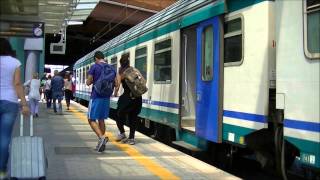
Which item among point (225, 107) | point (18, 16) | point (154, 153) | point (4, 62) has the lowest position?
point (154, 153)

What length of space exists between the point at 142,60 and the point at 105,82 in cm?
535

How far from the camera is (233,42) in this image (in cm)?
852

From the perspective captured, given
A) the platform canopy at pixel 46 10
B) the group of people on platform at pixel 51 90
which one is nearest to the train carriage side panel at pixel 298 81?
the platform canopy at pixel 46 10

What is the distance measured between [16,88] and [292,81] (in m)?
3.21

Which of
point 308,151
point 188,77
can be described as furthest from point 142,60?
point 308,151

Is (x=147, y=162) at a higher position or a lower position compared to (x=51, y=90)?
lower

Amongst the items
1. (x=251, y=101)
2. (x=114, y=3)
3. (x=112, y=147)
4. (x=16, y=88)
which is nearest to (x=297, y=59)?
(x=251, y=101)

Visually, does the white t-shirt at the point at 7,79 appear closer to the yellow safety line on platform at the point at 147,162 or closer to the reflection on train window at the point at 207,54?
the yellow safety line on platform at the point at 147,162

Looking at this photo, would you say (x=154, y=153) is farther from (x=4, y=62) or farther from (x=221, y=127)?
(x=4, y=62)

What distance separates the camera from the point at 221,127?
876 cm

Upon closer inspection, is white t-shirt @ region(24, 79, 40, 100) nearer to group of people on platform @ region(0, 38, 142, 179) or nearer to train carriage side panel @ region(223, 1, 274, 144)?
group of people on platform @ region(0, 38, 142, 179)

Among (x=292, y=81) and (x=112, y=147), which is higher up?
(x=292, y=81)

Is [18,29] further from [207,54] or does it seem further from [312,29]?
[207,54]

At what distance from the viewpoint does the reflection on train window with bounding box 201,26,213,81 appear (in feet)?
30.5
